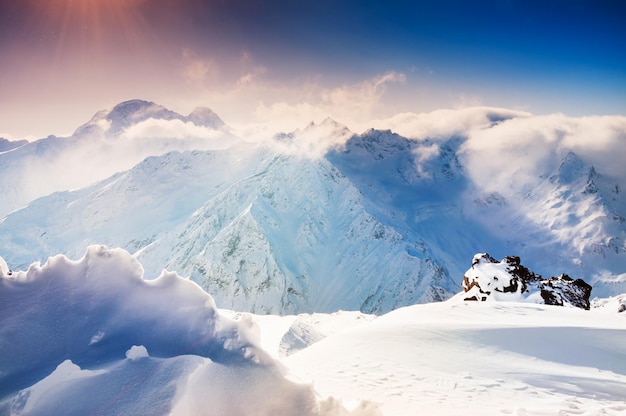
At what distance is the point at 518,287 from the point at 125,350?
41.6m

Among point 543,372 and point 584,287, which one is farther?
point 584,287

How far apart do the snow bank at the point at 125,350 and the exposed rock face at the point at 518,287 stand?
39.3 m

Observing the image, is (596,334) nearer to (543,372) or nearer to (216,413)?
(543,372)

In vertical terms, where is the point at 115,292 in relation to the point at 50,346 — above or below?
above

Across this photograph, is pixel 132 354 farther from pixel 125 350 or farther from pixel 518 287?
pixel 518 287

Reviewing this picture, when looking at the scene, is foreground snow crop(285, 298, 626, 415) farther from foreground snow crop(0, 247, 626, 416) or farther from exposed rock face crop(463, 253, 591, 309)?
exposed rock face crop(463, 253, 591, 309)

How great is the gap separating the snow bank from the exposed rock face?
3934 cm

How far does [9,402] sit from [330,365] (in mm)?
9555

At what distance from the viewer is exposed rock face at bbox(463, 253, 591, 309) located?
39.6 meters

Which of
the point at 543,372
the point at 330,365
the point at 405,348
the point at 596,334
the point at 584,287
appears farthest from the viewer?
the point at 584,287

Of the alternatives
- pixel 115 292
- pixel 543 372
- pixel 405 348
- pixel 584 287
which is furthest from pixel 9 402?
pixel 584 287

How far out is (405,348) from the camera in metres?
14.3

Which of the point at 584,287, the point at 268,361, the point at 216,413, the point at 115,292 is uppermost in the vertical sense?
the point at 115,292

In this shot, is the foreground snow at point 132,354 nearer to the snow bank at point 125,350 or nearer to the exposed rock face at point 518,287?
the snow bank at point 125,350
